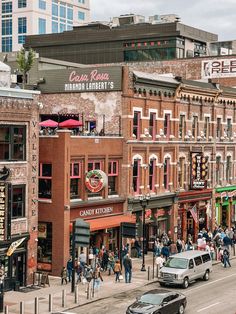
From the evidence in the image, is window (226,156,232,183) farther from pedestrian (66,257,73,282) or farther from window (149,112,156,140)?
pedestrian (66,257,73,282)

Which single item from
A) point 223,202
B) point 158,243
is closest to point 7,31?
point 223,202

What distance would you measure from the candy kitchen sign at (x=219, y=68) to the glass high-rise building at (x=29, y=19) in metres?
75.0

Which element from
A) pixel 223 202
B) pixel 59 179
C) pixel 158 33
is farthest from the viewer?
pixel 158 33

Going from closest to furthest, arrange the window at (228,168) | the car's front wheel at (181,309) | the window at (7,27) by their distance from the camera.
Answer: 1. the car's front wheel at (181,309)
2. the window at (228,168)
3. the window at (7,27)

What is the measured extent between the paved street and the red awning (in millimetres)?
5945

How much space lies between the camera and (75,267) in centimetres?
3856

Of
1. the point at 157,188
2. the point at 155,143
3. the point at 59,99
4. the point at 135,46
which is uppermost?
the point at 135,46

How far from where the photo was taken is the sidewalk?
32331 millimetres

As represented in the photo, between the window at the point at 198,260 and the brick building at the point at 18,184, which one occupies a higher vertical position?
the brick building at the point at 18,184

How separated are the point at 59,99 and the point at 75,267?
16.7m

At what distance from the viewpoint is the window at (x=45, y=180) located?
1639 inches

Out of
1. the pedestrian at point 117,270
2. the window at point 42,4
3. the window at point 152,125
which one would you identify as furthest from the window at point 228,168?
the window at point 42,4

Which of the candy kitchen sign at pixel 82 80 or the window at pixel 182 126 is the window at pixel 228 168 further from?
the candy kitchen sign at pixel 82 80

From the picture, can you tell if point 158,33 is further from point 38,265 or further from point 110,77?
point 38,265
